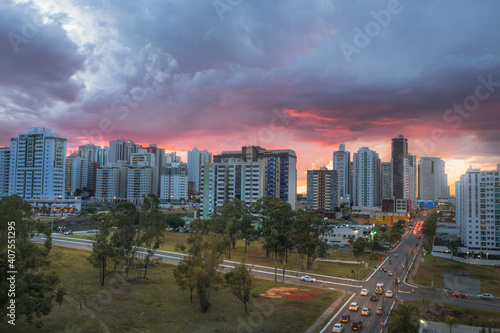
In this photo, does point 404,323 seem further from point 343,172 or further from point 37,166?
point 343,172

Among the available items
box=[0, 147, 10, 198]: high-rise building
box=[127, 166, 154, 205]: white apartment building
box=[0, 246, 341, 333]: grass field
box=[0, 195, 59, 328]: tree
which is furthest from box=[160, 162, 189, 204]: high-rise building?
box=[0, 195, 59, 328]: tree

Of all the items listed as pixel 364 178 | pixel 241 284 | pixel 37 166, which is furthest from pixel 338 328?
pixel 364 178

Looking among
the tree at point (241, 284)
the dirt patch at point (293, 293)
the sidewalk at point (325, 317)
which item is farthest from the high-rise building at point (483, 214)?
Answer: the tree at point (241, 284)

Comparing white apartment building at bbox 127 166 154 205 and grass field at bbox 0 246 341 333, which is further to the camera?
white apartment building at bbox 127 166 154 205

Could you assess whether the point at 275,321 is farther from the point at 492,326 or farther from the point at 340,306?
the point at 492,326

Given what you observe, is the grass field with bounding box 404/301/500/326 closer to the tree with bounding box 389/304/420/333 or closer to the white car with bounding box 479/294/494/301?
the white car with bounding box 479/294/494/301
